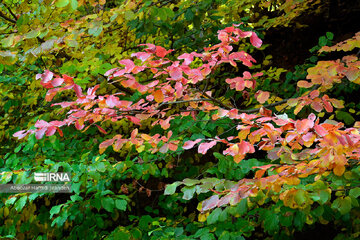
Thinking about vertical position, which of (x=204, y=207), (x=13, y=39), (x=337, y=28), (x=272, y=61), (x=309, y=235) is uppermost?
(x=13, y=39)

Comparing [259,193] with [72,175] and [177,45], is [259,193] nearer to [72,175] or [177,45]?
[72,175]

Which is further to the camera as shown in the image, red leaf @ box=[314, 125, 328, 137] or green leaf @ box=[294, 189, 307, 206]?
green leaf @ box=[294, 189, 307, 206]

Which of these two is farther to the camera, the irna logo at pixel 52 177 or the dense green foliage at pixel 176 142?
the irna logo at pixel 52 177

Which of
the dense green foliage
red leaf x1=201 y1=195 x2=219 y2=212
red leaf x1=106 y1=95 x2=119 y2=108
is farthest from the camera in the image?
red leaf x1=106 y1=95 x2=119 y2=108

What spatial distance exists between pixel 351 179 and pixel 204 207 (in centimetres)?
77

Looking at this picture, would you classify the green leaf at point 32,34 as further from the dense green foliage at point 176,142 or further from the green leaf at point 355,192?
the green leaf at point 355,192

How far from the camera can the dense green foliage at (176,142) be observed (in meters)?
1.56

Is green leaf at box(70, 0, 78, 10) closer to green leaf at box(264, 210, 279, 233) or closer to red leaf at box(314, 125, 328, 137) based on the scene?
red leaf at box(314, 125, 328, 137)

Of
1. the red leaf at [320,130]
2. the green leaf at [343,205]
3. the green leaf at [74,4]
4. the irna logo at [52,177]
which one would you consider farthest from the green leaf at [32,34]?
the green leaf at [343,205]

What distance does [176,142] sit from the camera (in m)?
2.09

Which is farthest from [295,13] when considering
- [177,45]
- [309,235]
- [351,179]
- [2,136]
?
[2,136]

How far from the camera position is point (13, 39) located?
6.22 feet

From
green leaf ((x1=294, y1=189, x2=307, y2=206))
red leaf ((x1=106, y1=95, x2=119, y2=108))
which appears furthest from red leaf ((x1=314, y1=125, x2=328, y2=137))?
red leaf ((x1=106, y1=95, x2=119, y2=108))

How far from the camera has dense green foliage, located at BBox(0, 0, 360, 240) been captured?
5.13 ft
